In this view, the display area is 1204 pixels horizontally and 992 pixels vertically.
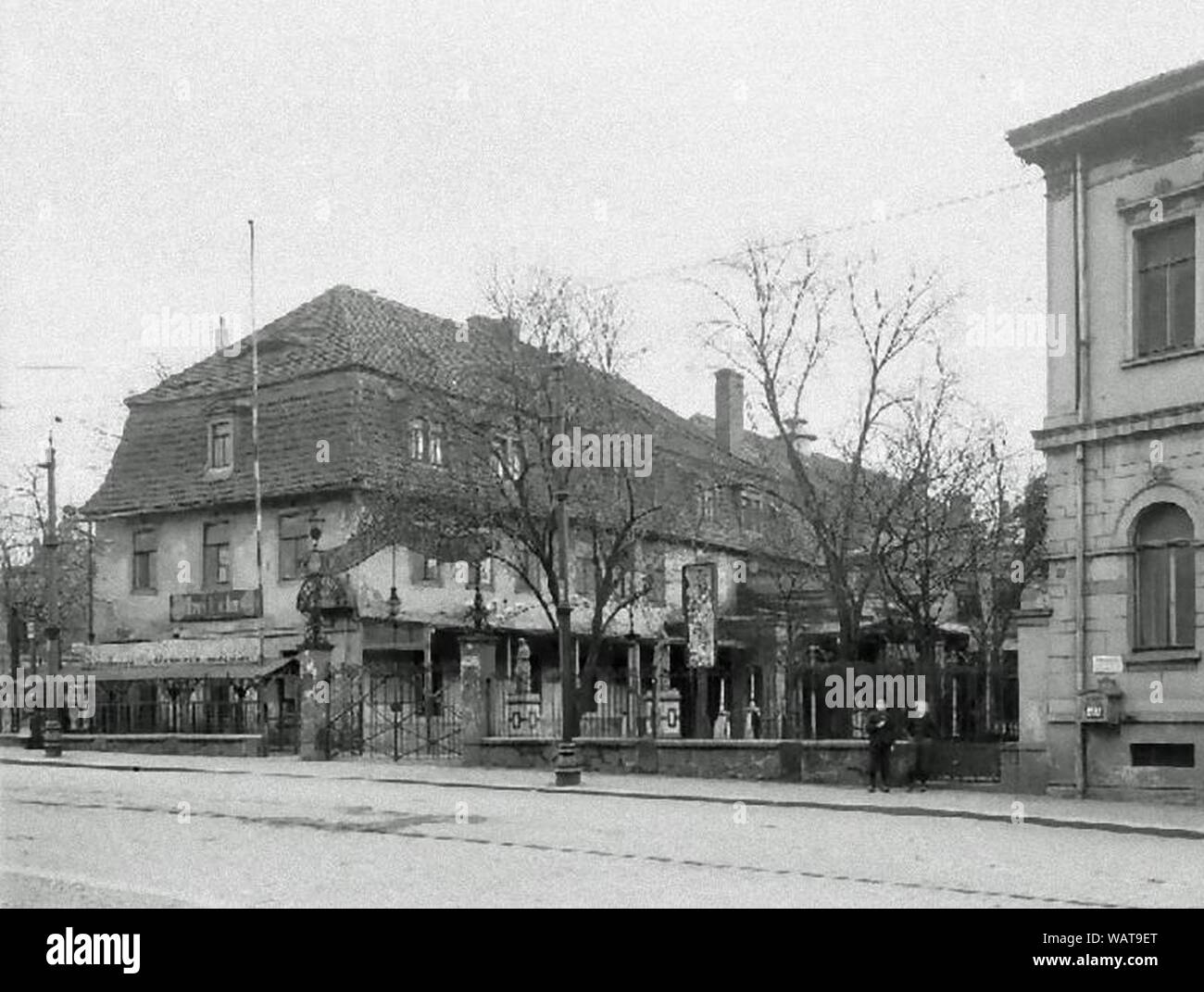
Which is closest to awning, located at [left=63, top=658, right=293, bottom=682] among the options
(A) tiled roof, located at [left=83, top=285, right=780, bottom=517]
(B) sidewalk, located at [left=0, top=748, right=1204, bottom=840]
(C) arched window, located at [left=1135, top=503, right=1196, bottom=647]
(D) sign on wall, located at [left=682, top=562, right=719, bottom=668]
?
(B) sidewalk, located at [left=0, top=748, right=1204, bottom=840]

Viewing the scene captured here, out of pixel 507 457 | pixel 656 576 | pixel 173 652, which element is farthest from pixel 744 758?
pixel 173 652

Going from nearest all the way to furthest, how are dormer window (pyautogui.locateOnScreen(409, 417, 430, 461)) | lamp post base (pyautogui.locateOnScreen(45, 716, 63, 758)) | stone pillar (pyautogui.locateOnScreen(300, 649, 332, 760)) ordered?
stone pillar (pyautogui.locateOnScreen(300, 649, 332, 760)), lamp post base (pyautogui.locateOnScreen(45, 716, 63, 758)), dormer window (pyautogui.locateOnScreen(409, 417, 430, 461))

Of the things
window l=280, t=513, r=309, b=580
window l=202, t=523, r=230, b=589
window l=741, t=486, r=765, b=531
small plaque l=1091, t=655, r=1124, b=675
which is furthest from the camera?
window l=202, t=523, r=230, b=589

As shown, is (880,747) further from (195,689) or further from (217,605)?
(217,605)

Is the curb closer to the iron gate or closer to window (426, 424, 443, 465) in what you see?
the iron gate

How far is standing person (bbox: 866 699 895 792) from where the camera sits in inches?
921

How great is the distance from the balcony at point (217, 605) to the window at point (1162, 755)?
966 inches

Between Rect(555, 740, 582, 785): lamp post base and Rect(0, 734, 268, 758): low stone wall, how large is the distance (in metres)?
10.9

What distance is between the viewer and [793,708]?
85.9 ft

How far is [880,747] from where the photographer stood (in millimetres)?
23453
